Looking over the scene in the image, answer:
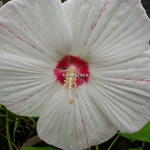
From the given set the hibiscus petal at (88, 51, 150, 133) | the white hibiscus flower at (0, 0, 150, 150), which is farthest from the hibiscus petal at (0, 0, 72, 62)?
the hibiscus petal at (88, 51, 150, 133)

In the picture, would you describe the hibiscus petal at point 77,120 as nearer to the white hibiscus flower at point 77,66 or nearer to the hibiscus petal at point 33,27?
the white hibiscus flower at point 77,66

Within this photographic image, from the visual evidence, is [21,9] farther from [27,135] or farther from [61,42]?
[27,135]

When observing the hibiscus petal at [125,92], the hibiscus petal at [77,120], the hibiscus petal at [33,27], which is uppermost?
the hibiscus petal at [33,27]

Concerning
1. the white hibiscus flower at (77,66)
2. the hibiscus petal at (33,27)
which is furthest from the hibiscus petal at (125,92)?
the hibiscus petal at (33,27)

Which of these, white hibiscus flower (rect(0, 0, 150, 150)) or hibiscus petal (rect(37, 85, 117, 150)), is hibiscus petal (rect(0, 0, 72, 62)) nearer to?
white hibiscus flower (rect(0, 0, 150, 150))

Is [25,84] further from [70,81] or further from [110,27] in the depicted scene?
[110,27]

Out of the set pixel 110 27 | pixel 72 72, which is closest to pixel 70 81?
pixel 72 72
